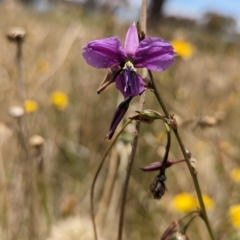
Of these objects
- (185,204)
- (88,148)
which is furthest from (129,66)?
(88,148)

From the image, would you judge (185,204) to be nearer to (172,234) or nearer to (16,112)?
(16,112)

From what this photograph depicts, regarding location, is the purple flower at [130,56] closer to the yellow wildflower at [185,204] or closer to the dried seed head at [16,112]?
the dried seed head at [16,112]

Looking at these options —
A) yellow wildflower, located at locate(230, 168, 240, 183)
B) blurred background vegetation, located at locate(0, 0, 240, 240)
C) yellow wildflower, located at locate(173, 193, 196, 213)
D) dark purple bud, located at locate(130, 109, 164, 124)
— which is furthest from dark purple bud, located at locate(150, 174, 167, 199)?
yellow wildflower, located at locate(230, 168, 240, 183)

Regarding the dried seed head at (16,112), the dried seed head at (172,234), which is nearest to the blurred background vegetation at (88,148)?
the dried seed head at (16,112)

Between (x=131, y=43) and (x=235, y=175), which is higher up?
(x=131, y=43)

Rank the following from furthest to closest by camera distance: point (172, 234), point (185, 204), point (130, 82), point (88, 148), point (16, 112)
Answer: point (88, 148)
point (185, 204)
point (16, 112)
point (172, 234)
point (130, 82)

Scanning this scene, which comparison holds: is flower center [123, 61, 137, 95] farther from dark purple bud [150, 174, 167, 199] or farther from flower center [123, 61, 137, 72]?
dark purple bud [150, 174, 167, 199]
